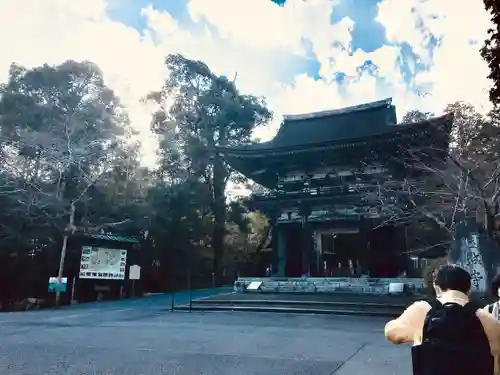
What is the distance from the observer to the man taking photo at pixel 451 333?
6.14ft

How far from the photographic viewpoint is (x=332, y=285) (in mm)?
16094

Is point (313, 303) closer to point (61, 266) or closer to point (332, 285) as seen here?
point (332, 285)

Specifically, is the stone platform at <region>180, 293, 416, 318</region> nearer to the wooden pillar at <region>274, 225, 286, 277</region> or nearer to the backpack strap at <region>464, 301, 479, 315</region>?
the wooden pillar at <region>274, 225, 286, 277</region>

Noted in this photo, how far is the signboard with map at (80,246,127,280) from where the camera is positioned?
16.8 metres

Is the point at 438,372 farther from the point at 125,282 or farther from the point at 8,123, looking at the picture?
the point at 8,123

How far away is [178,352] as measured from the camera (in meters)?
6.11

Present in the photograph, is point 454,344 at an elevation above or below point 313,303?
above

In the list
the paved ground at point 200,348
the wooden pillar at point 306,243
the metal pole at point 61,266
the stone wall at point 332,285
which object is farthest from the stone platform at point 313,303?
the metal pole at point 61,266

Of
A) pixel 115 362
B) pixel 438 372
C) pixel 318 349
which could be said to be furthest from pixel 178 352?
pixel 438 372

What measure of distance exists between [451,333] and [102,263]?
57.7 feet

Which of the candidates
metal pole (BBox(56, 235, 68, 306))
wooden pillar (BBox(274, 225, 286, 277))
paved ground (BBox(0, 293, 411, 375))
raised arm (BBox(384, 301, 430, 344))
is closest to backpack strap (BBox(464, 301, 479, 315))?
raised arm (BBox(384, 301, 430, 344))

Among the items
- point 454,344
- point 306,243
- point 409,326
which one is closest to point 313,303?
point 306,243

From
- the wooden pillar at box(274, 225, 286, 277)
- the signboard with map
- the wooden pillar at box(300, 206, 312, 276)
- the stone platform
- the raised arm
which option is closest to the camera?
the raised arm

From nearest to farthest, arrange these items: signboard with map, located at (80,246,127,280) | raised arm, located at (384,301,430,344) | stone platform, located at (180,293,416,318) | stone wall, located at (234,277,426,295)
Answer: raised arm, located at (384,301,430,344), stone platform, located at (180,293,416,318), stone wall, located at (234,277,426,295), signboard with map, located at (80,246,127,280)
